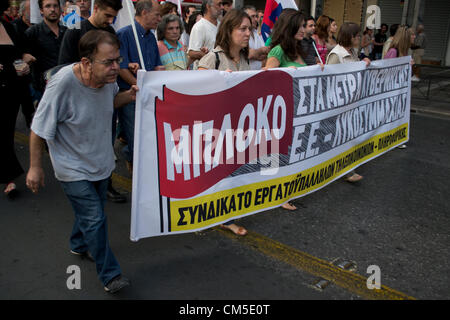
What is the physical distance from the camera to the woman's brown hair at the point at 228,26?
149 inches

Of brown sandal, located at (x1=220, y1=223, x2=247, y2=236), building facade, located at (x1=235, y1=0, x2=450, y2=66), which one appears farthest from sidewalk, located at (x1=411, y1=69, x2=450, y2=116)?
brown sandal, located at (x1=220, y1=223, x2=247, y2=236)

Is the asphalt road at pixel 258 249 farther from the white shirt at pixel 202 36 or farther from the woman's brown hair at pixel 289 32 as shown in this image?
the white shirt at pixel 202 36

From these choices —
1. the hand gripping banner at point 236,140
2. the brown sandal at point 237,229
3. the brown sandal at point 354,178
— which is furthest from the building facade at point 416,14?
the brown sandal at point 237,229

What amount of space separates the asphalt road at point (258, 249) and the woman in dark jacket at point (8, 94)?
28cm

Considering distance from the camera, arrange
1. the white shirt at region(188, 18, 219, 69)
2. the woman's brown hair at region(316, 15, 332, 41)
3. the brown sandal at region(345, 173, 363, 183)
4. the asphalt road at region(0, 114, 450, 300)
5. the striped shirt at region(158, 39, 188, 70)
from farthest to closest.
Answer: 1. the woman's brown hair at region(316, 15, 332, 41)
2. the white shirt at region(188, 18, 219, 69)
3. the brown sandal at region(345, 173, 363, 183)
4. the striped shirt at region(158, 39, 188, 70)
5. the asphalt road at region(0, 114, 450, 300)

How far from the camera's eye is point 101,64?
8.46 ft

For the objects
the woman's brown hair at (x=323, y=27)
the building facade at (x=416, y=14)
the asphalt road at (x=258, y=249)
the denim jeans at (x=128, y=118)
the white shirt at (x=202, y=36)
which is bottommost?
the asphalt road at (x=258, y=249)

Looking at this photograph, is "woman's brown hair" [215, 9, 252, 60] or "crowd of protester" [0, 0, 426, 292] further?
"woman's brown hair" [215, 9, 252, 60]

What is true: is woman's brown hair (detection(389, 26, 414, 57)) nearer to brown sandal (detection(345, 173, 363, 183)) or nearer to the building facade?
brown sandal (detection(345, 173, 363, 183))

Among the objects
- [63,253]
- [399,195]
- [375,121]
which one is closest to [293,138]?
[399,195]

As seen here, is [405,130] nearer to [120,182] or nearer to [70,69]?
[120,182]

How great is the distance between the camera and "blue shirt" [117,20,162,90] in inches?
161

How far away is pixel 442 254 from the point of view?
3.52 metres
